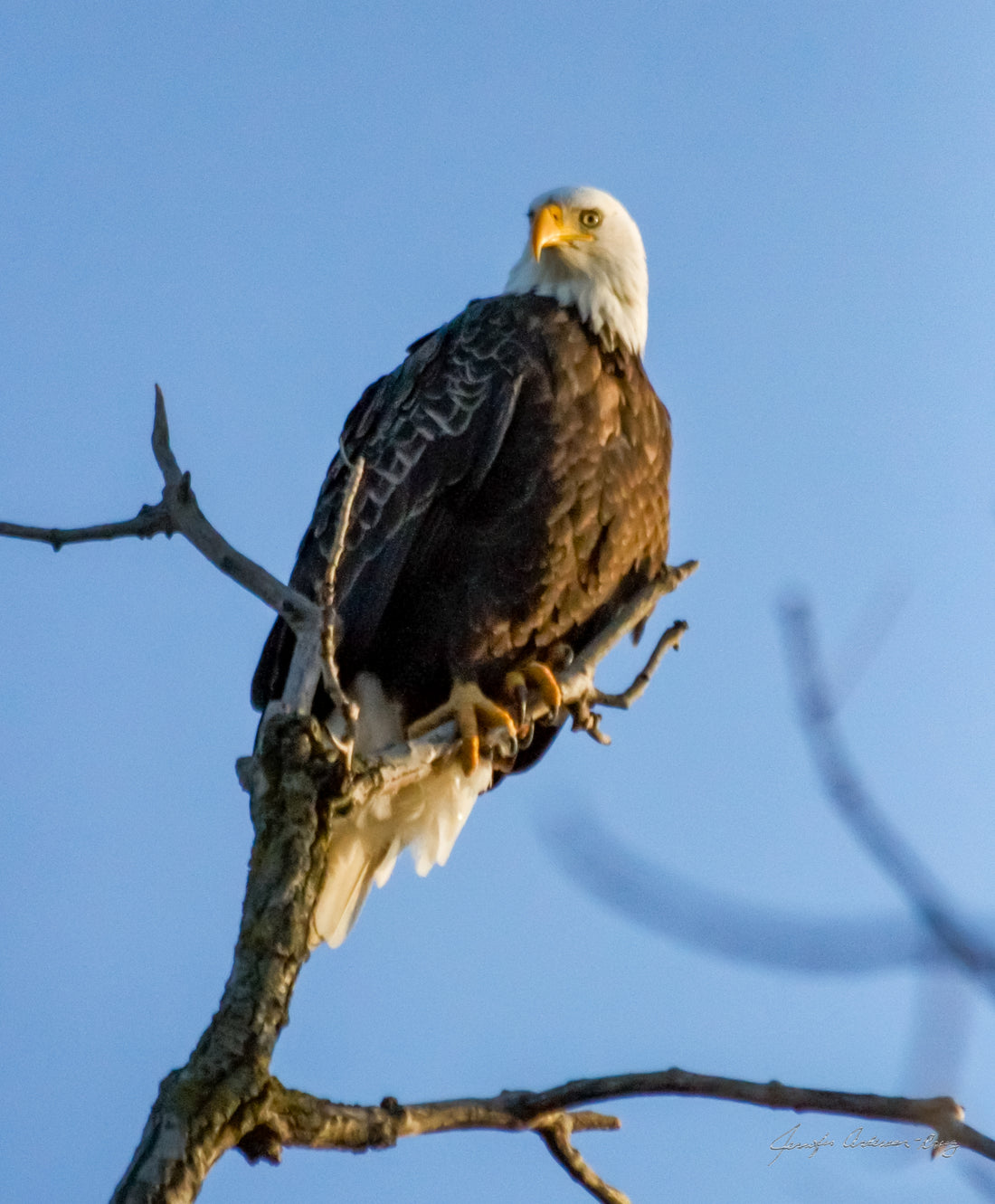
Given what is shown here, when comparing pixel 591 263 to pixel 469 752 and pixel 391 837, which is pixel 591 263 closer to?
pixel 469 752

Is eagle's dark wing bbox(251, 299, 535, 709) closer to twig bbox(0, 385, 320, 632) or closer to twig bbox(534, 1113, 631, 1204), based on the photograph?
twig bbox(0, 385, 320, 632)

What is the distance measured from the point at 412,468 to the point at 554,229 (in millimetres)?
1353

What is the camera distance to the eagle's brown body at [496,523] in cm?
502

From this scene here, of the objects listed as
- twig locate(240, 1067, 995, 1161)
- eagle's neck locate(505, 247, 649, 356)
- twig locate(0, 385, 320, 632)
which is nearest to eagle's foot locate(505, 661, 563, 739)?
eagle's neck locate(505, 247, 649, 356)

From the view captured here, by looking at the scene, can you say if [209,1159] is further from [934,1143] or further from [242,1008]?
[934,1143]

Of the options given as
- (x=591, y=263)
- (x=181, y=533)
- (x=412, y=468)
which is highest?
(x=591, y=263)

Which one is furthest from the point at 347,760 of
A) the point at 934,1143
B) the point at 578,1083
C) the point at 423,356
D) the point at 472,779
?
the point at 423,356

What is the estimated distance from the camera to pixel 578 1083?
115 inches

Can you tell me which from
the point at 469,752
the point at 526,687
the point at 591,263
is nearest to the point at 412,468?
the point at 526,687

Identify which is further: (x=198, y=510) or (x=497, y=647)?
(x=497, y=647)

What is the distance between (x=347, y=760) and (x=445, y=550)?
1.83 metres

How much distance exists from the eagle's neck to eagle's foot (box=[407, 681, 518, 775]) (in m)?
1.44

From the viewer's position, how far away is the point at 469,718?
15.9 ft

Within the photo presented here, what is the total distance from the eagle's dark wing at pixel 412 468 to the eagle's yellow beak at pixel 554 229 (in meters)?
0.48
